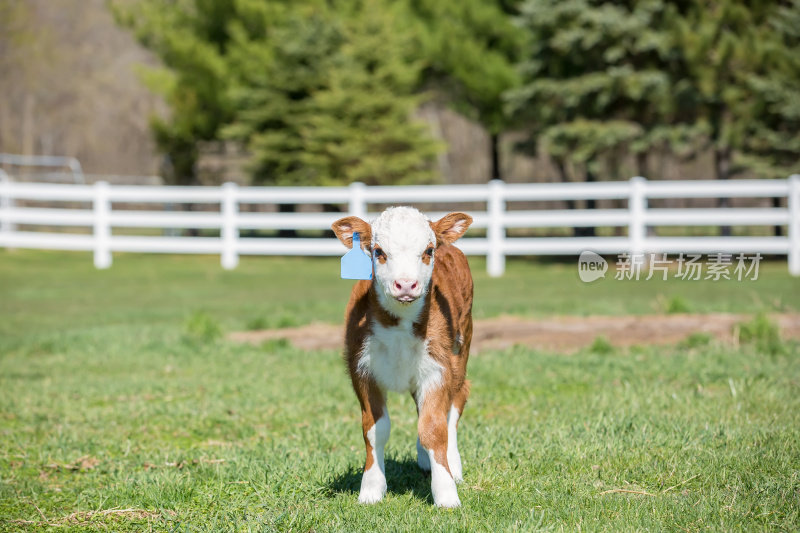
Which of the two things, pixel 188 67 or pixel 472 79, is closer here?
pixel 472 79

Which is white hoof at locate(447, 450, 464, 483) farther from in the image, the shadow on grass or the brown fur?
the brown fur

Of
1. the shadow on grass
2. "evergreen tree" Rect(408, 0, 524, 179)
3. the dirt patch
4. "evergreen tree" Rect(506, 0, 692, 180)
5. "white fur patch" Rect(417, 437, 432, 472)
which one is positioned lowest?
the shadow on grass

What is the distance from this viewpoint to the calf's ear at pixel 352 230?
4.39 meters

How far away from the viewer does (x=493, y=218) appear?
17219 millimetres

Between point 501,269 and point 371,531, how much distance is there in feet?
45.0

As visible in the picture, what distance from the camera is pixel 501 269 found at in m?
17.4

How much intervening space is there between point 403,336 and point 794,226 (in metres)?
13.8

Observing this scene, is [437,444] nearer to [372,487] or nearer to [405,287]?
[372,487]

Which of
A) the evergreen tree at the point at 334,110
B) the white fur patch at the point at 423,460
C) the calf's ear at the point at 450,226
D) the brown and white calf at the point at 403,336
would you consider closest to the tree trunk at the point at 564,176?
the evergreen tree at the point at 334,110

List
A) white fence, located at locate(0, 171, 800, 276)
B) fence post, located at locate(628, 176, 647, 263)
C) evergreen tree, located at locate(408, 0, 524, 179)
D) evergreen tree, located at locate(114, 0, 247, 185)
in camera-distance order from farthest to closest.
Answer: evergreen tree, located at locate(114, 0, 247, 185) < evergreen tree, located at locate(408, 0, 524, 179) < fence post, located at locate(628, 176, 647, 263) < white fence, located at locate(0, 171, 800, 276)

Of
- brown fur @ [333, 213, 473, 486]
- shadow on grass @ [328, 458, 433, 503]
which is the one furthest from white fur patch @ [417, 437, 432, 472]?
brown fur @ [333, 213, 473, 486]

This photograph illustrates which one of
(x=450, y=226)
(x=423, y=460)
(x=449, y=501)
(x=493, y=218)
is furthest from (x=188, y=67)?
(x=449, y=501)

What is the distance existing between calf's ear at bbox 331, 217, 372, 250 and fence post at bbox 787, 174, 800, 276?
539 inches

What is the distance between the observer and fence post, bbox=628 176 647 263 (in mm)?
16828
